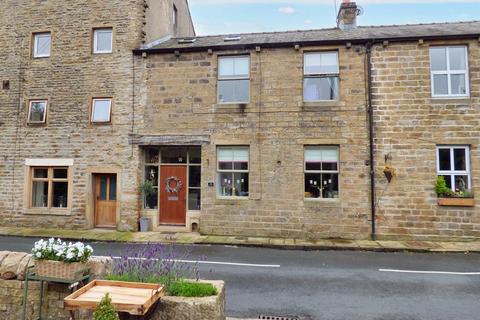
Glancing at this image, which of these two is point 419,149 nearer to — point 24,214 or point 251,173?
point 251,173

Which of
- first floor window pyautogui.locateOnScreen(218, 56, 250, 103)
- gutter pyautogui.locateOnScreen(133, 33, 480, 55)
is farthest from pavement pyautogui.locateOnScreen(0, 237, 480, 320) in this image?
gutter pyautogui.locateOnScreen(133, 33, 480, 55)

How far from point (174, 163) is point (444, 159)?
991 cm

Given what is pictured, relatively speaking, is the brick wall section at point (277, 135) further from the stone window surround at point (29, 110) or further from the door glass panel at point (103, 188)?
the stone window surround at point (29, 110)

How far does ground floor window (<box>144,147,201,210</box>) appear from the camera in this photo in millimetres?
13297

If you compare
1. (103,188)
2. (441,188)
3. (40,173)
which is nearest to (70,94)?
(40,173)

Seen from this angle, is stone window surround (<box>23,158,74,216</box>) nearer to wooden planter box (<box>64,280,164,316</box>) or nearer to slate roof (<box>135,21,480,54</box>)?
slate roof (<box>135,21,480,54</box>)

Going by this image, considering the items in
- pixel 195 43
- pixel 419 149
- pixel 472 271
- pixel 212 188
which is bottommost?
pixel 472 271

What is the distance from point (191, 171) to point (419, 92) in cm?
889

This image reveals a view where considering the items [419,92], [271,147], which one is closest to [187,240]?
[271,147]

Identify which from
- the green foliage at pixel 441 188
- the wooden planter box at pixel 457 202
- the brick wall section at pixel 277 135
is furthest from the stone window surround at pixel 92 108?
the wooden planter box at pixel 457 202

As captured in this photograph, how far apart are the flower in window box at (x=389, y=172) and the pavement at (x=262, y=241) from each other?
2163 mm

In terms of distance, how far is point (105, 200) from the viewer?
13.8 meters

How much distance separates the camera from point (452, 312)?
5461 mm

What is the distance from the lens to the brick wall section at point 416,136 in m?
11.4
